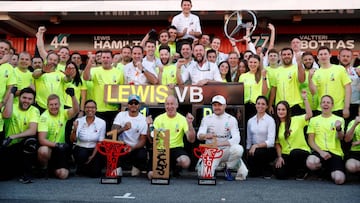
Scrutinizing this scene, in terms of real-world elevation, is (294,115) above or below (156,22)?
below

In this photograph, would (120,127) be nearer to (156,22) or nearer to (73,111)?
(73,111)

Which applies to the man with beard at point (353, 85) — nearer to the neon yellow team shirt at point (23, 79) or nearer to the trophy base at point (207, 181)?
the trophy base at point (207, 181)

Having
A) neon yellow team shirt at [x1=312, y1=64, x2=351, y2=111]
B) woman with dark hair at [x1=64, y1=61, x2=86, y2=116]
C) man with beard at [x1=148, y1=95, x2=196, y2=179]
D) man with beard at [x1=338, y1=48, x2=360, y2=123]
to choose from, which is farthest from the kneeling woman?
man with beard at [x1=338, y1=48, x2=360, y2=123]

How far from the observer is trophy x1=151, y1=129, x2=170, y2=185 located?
21.0ft

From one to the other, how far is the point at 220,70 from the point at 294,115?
1.59 m

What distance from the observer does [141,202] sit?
496 cm

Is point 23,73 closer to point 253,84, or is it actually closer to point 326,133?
point 253,84

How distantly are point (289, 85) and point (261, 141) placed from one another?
1179 millimetres

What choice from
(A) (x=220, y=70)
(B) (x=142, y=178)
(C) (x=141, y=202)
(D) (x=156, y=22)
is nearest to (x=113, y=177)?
(B) (x=142, y=178)

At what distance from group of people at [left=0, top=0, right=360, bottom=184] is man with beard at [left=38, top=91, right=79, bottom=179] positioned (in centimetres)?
2

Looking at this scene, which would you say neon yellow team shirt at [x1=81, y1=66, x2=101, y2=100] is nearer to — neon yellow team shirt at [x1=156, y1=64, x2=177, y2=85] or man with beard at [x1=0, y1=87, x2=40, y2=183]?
neon yellow team shirt at [x1=156, y1=64, x2=177, y2=85]

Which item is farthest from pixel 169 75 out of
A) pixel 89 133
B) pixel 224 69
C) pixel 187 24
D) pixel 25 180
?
pixel 25 180

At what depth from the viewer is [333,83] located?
7.53 meters

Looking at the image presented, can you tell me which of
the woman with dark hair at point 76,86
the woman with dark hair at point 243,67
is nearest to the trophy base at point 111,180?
the woman with dark hair at point 76,86
